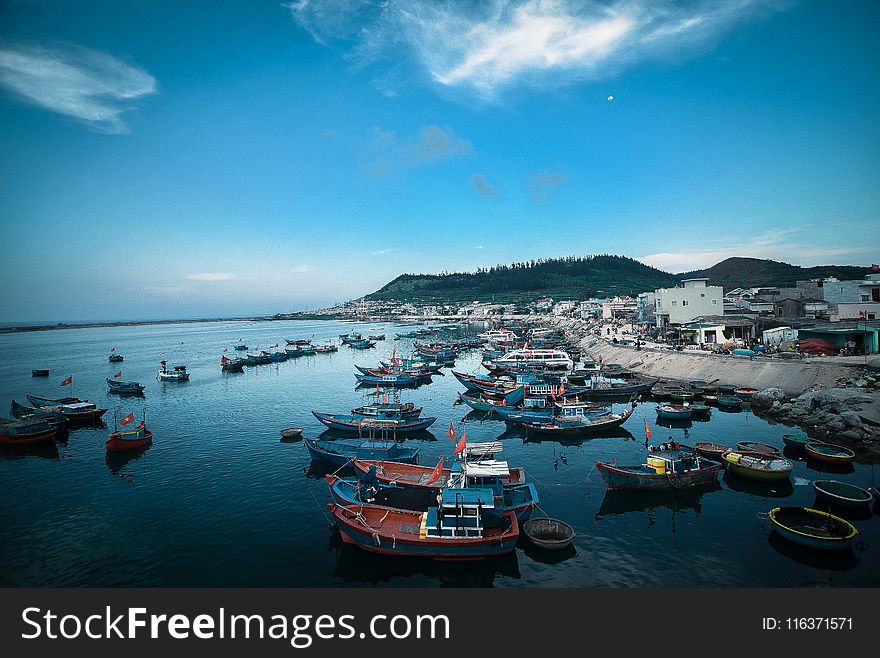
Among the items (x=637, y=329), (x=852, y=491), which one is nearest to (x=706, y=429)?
(x=852, y=491)

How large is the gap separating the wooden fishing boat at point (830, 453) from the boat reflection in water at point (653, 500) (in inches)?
278

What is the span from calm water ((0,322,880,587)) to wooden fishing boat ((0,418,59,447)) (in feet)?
3.65

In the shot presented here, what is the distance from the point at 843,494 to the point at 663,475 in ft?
24.5

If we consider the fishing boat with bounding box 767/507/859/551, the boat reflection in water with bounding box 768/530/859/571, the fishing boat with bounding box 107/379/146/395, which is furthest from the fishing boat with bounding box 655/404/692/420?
the fishing boat with bounding box 107/379/146/395

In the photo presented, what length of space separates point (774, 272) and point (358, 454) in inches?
8666

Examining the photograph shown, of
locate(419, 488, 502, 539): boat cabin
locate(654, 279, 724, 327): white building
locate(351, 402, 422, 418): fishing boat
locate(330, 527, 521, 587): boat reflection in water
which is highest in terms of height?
locate(654, 279, 724, 327): white building

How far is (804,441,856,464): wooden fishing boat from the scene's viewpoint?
24.2 m

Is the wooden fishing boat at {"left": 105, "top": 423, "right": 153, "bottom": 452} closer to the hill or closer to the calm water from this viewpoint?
the calm water

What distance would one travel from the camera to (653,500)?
21906 millimetres

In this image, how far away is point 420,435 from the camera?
3588 centimetres

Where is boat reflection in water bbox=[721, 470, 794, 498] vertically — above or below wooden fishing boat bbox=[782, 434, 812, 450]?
below

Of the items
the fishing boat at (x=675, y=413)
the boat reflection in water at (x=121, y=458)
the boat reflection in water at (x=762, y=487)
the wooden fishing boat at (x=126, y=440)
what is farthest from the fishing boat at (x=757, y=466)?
the wooden fishing boat at (x=126, y=440)

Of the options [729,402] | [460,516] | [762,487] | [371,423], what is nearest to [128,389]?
[371,423]

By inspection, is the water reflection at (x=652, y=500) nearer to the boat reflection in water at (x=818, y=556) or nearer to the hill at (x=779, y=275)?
the boat reflection in water at (x=818, y=556)
